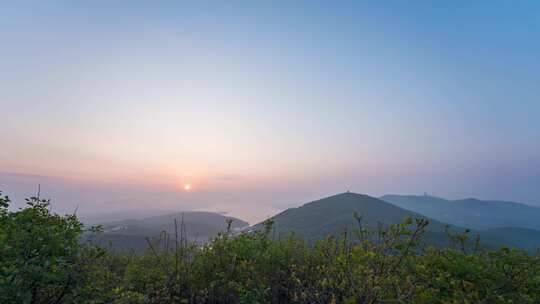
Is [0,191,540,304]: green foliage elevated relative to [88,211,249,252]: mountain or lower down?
elevated

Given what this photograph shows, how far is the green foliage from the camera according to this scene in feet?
15.2

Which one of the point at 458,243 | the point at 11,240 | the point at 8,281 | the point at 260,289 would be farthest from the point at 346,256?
the point at 11,240

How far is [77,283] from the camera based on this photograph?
483cm

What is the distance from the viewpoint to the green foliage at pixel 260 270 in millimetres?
4633

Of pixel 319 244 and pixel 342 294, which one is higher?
pixel 319 244

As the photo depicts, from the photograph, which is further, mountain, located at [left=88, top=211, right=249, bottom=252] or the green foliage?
mountain, located at [left=88, top=211, right=249, bottom=252]

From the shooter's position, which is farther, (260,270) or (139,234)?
(139,234)

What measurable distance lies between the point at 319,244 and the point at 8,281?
680 cm

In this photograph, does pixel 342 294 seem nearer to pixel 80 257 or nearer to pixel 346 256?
pixel 346 256

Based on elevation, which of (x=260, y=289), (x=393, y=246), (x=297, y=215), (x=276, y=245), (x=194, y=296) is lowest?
(x=297, y=215)

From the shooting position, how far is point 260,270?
24.6 feet

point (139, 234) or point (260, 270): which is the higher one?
point (260, 270)

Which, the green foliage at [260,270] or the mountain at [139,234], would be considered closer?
the green foliage at [260,270]

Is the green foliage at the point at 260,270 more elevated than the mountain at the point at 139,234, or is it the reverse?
the green foliage at the point at 260,270
